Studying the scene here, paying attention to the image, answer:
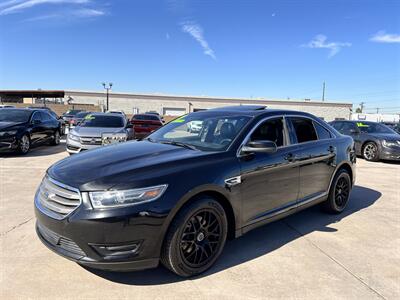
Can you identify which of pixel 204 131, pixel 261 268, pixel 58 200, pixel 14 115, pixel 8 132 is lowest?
pixel 261 268

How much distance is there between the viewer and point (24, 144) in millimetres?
10117

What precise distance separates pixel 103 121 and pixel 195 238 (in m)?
8.17

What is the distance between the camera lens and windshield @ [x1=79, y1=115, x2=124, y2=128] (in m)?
10.2

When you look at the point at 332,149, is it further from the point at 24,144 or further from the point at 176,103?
the point at 176,103

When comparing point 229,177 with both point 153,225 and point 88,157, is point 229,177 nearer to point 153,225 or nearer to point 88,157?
point 153,225

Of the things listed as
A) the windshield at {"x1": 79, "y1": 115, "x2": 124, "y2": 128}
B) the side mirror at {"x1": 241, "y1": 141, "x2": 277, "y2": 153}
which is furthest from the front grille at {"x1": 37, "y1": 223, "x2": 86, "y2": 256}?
the windshield at {"x1": 79, "y1": 115, "x2": 124, "y2": 128}

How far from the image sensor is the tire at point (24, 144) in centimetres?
988

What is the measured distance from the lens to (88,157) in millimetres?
3416

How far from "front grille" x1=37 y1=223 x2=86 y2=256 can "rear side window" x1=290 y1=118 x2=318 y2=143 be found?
Answer: 3116 mm

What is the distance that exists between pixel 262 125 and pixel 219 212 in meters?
1.35

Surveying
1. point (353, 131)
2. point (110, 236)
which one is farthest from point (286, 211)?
point (353, 131)

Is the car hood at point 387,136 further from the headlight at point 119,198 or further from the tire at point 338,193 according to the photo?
the headlight at point 119,198

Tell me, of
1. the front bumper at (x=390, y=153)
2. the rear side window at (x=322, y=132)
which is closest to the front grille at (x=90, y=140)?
the rear side window at (x=322, y=132)

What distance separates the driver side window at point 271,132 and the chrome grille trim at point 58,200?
2128 mm
